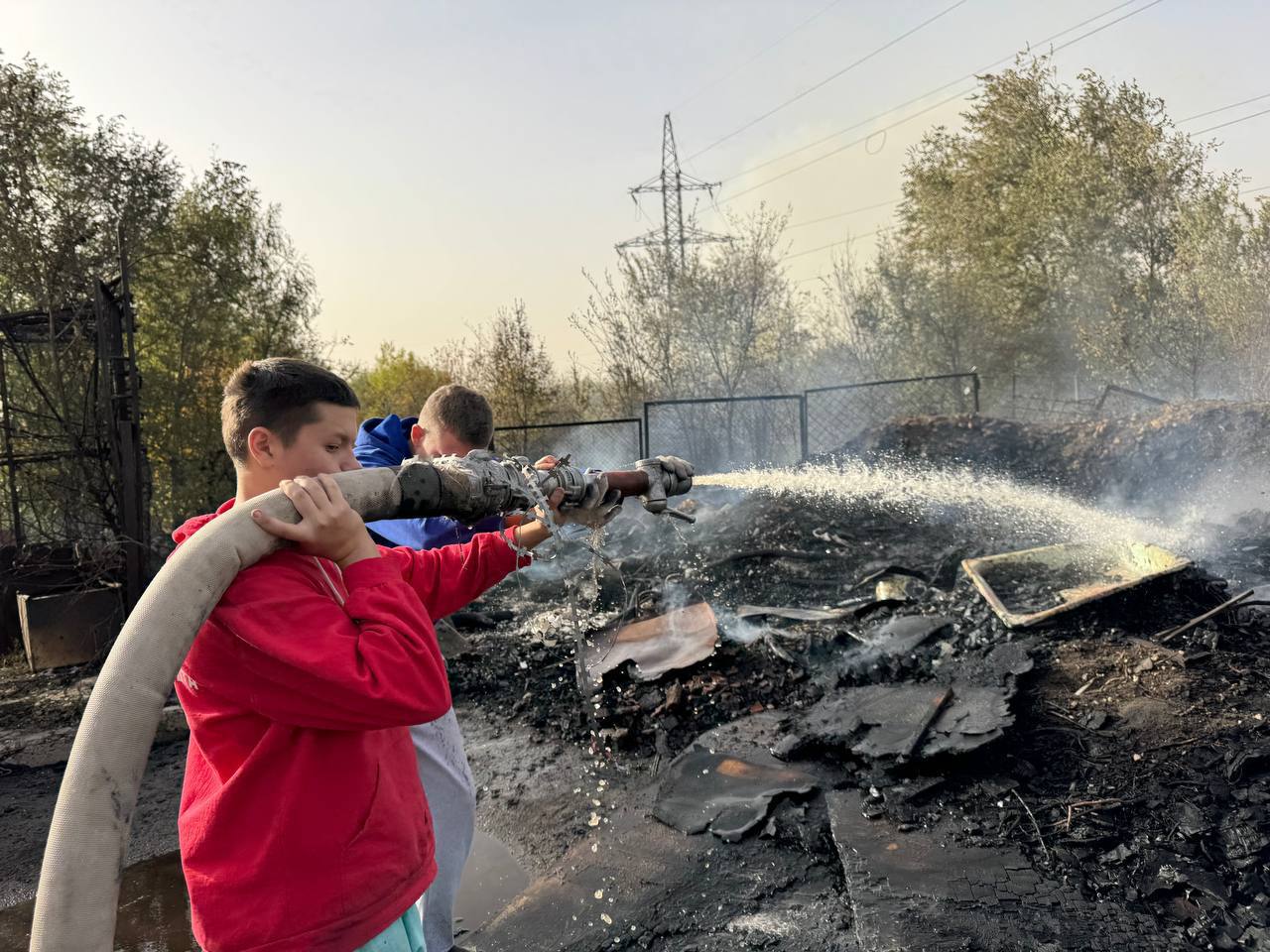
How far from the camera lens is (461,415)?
126 inches

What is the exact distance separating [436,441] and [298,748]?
6.24ft

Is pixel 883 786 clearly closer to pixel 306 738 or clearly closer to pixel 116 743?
pixel 306 738

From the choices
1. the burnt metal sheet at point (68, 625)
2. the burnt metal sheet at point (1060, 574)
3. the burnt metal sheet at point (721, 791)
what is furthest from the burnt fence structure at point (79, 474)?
the burnt metal sheet at point (1060, 574)

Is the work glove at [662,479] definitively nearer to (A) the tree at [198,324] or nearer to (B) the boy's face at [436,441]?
(B) the boy's face at [436,441]

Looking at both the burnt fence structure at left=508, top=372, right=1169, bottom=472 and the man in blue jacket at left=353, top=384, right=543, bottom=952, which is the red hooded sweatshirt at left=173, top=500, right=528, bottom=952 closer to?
the man in blue jacket at left=353, top=384, right=543, bottom=952

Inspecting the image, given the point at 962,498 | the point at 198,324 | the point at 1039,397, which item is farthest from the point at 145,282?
the point at 1039,397

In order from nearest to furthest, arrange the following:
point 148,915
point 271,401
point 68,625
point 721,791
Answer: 1. point 271,401
2. point 148,915
3. point 721,791
4. point 68,625

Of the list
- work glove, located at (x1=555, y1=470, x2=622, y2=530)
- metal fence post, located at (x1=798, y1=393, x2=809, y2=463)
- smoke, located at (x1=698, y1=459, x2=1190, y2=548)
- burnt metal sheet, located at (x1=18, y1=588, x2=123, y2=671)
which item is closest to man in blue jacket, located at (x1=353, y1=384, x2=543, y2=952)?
work glove, located at (x1=555, y1=470, x2=622, y2=530)

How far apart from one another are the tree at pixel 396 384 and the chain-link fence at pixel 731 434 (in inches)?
305

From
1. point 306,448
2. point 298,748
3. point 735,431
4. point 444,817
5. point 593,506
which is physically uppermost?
point 306,448

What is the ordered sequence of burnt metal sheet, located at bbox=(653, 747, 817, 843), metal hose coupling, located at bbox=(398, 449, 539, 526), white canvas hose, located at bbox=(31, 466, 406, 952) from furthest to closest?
burnt metal sheet, located at bbox=(653, 747, 817, 843) < metal hose coupling, located at bbox=(398, 449, 539, 526) < white canvas hose, located at bbox=(31, 466, 406, 952)

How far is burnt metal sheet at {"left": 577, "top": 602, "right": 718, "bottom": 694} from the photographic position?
17.1 ft

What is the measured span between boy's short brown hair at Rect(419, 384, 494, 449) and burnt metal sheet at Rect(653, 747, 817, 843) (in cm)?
199

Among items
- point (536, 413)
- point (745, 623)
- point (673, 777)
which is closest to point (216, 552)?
point (673, 777)
